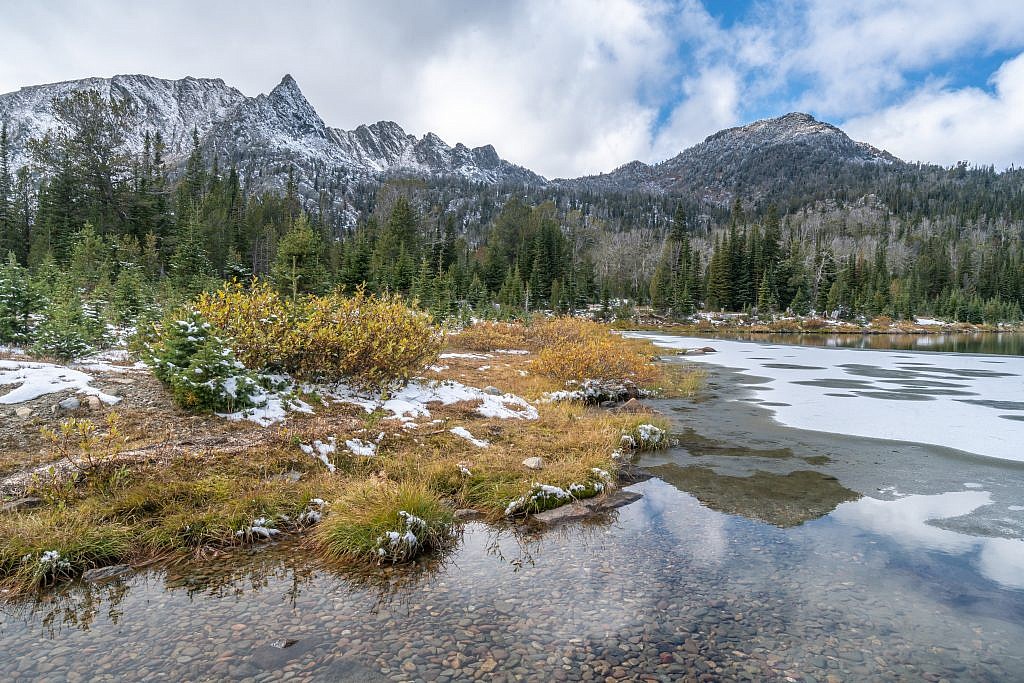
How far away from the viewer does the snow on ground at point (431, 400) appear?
1134cm

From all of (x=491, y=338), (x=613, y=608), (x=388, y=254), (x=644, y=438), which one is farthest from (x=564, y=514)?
(x=388, y=254)

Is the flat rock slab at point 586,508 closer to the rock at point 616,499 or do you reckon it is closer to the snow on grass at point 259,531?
the rock at point 616,499

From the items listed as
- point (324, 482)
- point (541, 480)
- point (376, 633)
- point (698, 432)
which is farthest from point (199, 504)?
point (698, 432)

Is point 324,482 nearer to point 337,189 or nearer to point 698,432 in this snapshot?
point 698,432

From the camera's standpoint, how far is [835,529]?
7074 millimetres

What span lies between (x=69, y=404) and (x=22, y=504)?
321 centimetres

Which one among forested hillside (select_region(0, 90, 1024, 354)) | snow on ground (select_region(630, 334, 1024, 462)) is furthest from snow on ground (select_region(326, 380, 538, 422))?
snow on ground (select_region(630, 334, 1024, 462))

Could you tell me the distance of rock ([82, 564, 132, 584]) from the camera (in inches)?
206

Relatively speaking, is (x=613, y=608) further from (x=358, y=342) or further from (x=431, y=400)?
(x=358, y=342)

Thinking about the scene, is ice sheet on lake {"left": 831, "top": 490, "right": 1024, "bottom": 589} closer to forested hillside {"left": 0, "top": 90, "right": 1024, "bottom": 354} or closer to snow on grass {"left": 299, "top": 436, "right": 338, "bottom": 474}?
snow on grass {"left": 299, "top": 436, "right": 338, "bottom": 474}

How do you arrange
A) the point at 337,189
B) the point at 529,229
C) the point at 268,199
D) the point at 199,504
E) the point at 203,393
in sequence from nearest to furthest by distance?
the point at 199,504 < the point at 203,393 < the point at 268,199 < the point at 529,229 < the point at 337,189

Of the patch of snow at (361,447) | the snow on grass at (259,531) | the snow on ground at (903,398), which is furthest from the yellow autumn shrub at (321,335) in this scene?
the snow on ground at (903,398)

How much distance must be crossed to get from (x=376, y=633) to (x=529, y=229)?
3853 inches

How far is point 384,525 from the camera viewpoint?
20.2ft
